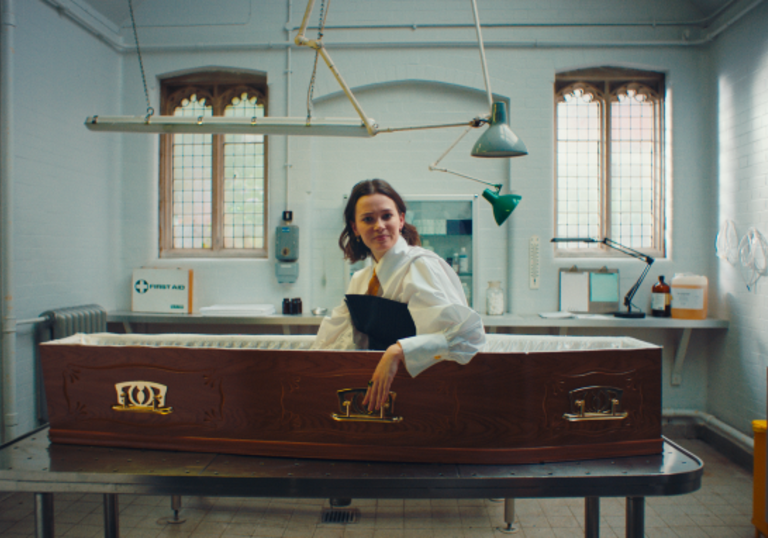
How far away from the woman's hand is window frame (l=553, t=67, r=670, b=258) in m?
3.32

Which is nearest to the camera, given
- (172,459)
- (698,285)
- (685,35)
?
(172,459)

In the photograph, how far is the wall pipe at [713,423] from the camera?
3453 millimetres

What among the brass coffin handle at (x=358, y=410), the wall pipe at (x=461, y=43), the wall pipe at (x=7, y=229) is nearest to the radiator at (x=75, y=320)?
the wall pipe at (x=7, y=229)

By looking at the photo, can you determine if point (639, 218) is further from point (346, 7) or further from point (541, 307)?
point (346, 7)

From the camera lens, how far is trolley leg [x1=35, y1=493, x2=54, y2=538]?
1460 mm

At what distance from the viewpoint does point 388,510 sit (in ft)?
9.04

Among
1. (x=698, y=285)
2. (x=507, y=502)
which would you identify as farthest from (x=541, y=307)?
(x=507, y=502)

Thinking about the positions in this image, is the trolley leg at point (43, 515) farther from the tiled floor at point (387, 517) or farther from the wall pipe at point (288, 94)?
the wall pipe at point (288, 94)

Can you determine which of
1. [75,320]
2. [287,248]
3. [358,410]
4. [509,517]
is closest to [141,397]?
[358,410]

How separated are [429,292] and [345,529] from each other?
1.80 metres

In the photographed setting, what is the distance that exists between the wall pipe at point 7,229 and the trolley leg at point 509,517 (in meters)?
3.25

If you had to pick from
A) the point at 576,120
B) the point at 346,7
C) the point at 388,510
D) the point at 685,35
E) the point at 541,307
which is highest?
the point at 346,7

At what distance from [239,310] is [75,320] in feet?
3.91

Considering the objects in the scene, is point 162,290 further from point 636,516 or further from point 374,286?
point 636,516
